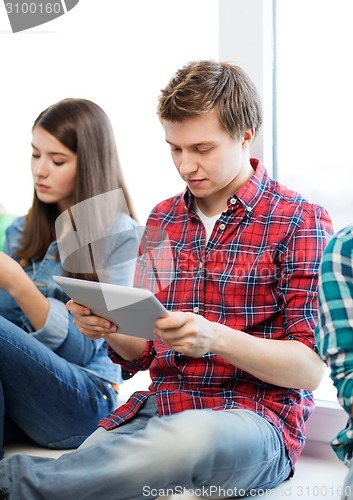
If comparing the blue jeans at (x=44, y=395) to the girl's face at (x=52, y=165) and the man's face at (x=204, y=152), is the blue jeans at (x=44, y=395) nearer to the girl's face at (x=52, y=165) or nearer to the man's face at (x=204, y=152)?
the girl's face at (x=52, y=165)

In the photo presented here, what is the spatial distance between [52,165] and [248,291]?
2.30 ft

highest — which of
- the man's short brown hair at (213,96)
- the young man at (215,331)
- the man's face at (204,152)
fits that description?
the man's short brown hair at (213,96)

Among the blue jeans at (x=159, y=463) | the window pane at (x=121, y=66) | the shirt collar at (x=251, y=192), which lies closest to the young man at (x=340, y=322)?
the blue jeans at (x=159, y=463)

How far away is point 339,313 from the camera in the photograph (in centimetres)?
122

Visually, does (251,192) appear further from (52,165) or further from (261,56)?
(52,165)

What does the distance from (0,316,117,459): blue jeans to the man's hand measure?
501 millimetres

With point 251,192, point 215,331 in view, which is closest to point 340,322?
point 215,331

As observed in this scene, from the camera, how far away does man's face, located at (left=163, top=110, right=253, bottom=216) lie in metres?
1.55

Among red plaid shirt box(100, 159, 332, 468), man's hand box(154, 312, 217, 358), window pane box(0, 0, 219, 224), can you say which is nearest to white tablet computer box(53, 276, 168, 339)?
man's hand box(154, 312, 217, 358)

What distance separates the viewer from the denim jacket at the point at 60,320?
1.86 meters

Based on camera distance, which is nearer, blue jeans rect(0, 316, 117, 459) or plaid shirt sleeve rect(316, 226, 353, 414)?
plaid shirt sleeve rect(316, 226, 353, 414)

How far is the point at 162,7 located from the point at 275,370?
1.14 meters

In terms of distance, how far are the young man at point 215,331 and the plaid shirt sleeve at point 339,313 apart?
0.85 feet

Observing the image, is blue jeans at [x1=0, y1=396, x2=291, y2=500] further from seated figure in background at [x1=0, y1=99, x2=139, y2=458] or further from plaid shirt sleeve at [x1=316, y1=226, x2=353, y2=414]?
seated figure in background at [x1=0, y1=99, x2=139, y2=458]
